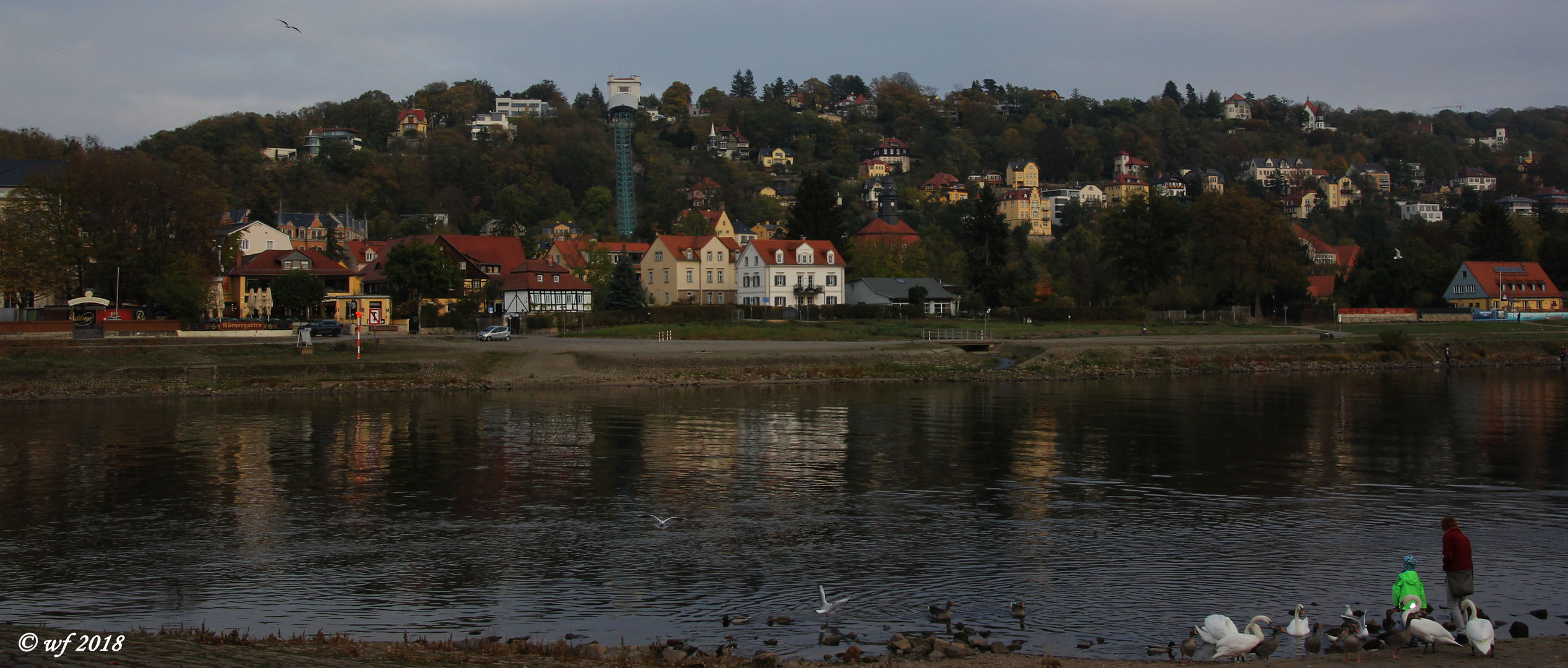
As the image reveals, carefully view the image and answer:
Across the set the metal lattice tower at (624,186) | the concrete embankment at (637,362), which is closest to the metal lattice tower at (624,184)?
the metal lattice tower at (624,186)

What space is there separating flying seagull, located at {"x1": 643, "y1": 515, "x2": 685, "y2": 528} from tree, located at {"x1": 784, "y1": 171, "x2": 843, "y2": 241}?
7429cm

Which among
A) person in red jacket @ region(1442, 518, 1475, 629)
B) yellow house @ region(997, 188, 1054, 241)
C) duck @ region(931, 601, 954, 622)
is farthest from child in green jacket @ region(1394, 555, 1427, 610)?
yellow house @ region(997, 188, 1054, 241)

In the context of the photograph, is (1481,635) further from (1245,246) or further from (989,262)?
(1245,246)

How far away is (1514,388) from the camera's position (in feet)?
153

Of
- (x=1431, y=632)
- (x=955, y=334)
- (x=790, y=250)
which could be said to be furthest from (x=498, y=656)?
(x=790, y=250)

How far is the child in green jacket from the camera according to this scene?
40.7ft

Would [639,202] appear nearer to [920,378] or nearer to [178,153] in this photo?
[178,153]

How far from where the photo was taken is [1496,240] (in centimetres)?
9688

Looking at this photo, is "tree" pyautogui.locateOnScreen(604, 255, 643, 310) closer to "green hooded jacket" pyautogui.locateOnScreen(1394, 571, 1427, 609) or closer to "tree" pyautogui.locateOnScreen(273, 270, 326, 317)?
"tree" pyautogui.locateOnScreen(273, 270, 326, 317)

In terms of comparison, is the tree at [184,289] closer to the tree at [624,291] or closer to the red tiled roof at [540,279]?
the red tiled roof at [540,279]

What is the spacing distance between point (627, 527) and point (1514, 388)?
4486 centimetres

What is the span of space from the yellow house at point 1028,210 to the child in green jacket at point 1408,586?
16271 centimetres

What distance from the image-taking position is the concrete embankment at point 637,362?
45719mm

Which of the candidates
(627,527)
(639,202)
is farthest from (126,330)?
(639,202)
